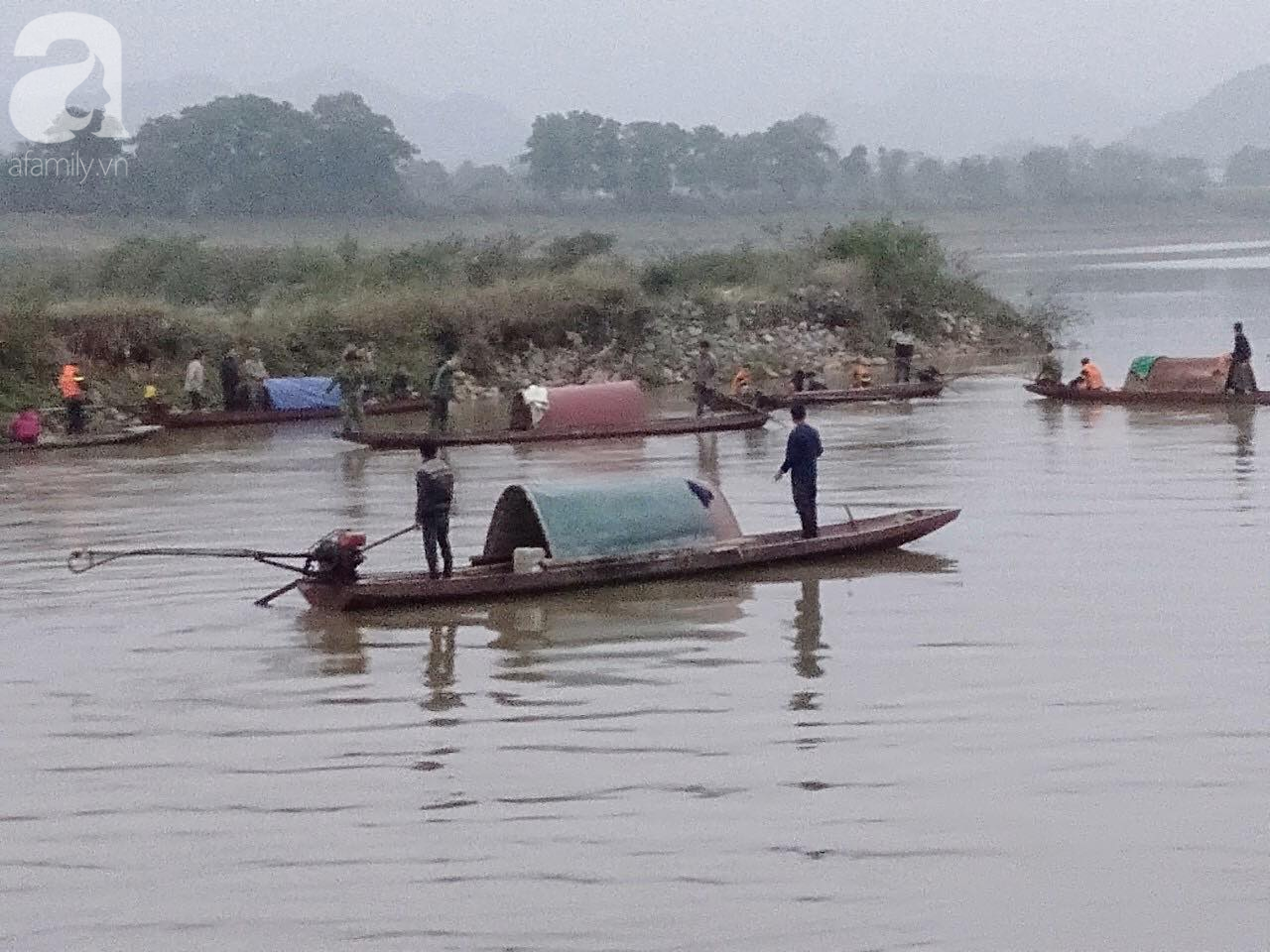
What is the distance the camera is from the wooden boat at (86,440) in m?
30.8

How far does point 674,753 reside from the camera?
11.7 metres

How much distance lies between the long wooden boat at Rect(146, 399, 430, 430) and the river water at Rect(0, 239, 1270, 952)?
12.7 metres

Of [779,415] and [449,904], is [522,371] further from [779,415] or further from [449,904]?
[449,904]

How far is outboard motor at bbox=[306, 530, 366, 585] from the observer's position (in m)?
15.9

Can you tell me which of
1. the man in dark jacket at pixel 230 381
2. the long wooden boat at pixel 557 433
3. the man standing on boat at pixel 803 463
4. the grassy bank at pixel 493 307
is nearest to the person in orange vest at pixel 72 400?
the grassy bank at pixel 493 307

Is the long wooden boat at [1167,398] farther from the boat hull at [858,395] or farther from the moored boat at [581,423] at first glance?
the moored boat at [581,423]

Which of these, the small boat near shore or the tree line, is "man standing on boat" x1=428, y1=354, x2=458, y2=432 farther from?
the tree line

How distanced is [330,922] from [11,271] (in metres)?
41.0

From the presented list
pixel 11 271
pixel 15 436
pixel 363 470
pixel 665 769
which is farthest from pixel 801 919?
pixel 11 271

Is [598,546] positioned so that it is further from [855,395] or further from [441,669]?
[855,395]

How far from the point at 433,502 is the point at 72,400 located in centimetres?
1821

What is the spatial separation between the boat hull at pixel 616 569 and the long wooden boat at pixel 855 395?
16.5 meters

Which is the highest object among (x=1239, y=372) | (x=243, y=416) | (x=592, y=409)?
(x=1239, y=372)

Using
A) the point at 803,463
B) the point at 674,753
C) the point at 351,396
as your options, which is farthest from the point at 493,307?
the point at 674,753
